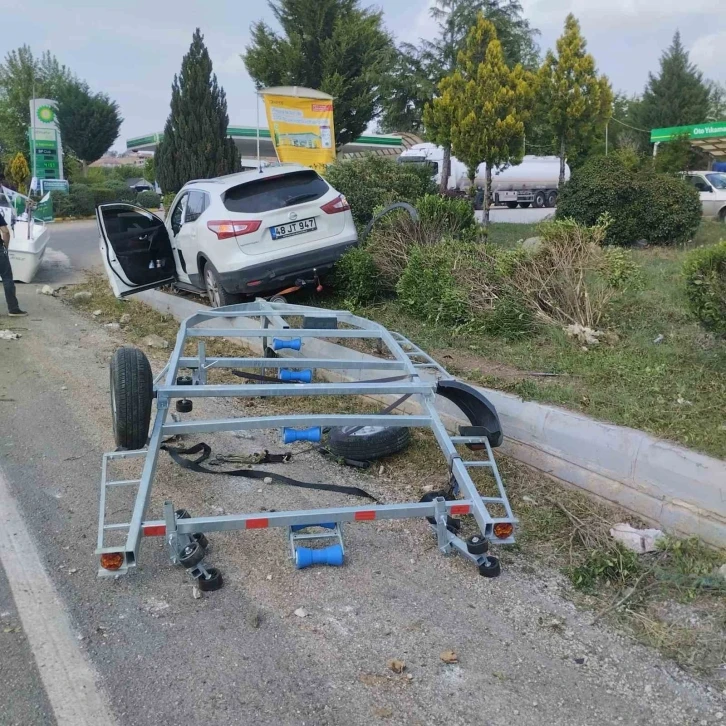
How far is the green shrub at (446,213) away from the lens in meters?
8.99

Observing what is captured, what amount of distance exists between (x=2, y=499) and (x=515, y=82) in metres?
13.0

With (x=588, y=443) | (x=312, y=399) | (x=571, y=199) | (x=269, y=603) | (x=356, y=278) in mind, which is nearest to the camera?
(x=269, y=603)

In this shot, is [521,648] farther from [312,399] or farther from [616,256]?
[616,256]

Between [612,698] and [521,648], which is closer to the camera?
[612,698]

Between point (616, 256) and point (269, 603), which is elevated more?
point (616, 256)

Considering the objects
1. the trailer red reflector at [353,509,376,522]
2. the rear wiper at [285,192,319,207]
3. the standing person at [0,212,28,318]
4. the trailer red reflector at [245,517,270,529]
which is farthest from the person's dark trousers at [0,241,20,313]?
the trailer red reflector at [353,509,376,522]

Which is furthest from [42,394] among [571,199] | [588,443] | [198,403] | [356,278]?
[571,199]

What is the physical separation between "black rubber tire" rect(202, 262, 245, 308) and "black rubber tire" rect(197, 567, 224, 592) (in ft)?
18.7

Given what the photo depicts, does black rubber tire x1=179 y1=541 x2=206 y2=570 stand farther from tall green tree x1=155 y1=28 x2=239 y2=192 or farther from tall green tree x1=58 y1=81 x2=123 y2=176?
tall green tree x1=58 y1=81 x2=123 y2=176

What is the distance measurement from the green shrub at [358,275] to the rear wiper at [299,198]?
0.81 meters

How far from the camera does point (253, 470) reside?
188 inches

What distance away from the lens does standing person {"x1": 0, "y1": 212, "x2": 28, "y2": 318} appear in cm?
998

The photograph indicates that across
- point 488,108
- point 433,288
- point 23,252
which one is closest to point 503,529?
point 433,288

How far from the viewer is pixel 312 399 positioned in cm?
612
